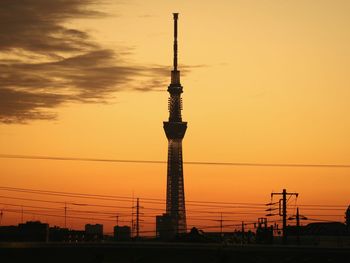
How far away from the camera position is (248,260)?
119438mm

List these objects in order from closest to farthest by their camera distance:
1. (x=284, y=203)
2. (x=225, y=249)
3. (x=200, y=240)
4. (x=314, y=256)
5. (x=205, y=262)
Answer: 1. (x=225, y=249)
2. (x=314, y=256)
3. (x=205, y=262)
4. (x=284, y=203)
5. (x=200, y=240)

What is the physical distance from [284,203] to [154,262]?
994 inches

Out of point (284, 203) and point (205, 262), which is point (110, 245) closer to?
point (205, 262)

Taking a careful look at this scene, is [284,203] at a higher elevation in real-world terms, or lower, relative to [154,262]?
higher

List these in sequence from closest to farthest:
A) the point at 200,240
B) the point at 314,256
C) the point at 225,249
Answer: the point at 225,249, the point at 314,256, the point at 200,240

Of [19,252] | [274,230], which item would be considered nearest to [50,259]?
[19,252]

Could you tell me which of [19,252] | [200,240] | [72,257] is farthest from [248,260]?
[200,240]

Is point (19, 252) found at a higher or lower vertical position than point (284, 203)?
lower

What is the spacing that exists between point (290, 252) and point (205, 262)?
2583 centimetres

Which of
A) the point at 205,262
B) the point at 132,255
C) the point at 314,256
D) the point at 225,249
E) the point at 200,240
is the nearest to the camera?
the point at 225,249

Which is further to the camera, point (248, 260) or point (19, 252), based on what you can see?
point (248, 260)

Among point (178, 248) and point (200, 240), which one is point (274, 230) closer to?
point (200, 240)

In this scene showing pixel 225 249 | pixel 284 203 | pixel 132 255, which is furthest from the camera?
pixel 284 203

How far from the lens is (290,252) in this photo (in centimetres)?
10069
